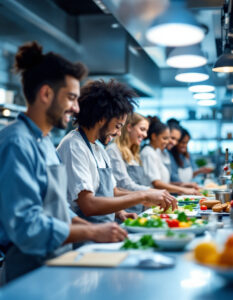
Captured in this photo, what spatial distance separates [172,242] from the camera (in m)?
1.63

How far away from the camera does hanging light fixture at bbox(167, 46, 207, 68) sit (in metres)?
3.14

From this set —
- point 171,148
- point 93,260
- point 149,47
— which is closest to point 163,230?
point 93,260

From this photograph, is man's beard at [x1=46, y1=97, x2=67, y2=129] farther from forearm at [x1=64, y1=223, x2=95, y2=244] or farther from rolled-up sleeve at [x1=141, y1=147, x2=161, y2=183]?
rolled-up sleeve at [x1=141, y1=147, x2=161, y2=183]

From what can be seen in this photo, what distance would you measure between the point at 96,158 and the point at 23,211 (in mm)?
1043

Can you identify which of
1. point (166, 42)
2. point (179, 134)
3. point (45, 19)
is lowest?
point (179, 134)

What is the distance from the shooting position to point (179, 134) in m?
6.20

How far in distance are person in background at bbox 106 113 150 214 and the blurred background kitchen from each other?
0.62 meters

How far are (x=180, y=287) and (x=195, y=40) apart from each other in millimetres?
1540

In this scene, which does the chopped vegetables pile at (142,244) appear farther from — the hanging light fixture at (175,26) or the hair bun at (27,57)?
the hanging light fixture at (175,26)

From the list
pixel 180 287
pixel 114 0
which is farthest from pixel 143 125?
pixel 180 287

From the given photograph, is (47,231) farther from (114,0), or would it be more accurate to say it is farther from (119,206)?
(114,0)

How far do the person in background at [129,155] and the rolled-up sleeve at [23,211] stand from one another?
2.01 meters

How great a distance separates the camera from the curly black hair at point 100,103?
262cm

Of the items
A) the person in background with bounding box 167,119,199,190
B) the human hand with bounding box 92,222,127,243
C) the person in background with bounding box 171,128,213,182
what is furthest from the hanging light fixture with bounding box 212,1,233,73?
the person in background with bounding box 171,128,213,182
